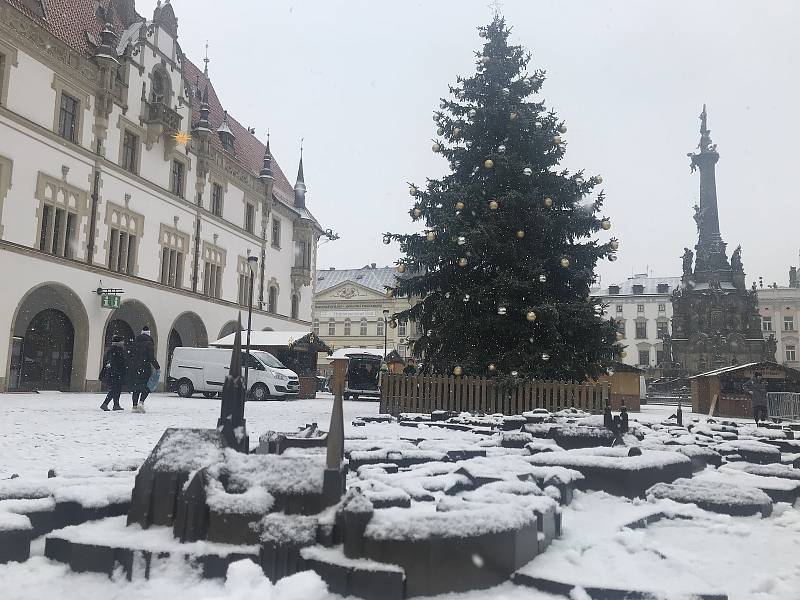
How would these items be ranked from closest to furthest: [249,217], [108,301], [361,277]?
[108,301], [249,217], [361,277]

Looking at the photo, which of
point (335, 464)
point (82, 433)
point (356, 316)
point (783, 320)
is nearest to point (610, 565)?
point (335, 464)

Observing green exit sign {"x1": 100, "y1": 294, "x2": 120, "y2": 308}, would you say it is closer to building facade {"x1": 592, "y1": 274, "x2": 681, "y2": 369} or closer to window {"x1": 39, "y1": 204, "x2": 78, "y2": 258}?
window {"x1": 39, "y1": 204, "x2": 78, "y2": 258}

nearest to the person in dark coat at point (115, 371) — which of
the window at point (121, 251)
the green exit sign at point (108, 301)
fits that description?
the green exit sign at point (108, 301)

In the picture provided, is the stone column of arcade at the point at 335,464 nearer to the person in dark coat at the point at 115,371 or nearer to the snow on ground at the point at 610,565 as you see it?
the snow on ground at the point at 610,565

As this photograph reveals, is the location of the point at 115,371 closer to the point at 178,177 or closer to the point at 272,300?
the point at 178,177

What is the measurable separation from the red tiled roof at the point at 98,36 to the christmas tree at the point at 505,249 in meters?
16.6

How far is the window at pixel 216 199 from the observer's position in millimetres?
35312

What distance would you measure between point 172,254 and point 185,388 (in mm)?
9023

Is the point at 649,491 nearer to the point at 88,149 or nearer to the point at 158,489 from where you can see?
the point at 158,489

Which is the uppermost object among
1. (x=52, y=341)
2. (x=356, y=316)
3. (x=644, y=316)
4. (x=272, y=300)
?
(x=644, y=316)

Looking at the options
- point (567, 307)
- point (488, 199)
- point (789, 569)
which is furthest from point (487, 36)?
point (789, 569)

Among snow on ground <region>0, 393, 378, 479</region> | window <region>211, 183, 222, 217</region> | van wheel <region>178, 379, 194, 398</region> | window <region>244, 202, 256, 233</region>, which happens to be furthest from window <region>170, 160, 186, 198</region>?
snow on ground <region>0, 393, 378, 479</region>

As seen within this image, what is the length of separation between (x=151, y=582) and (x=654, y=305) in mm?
85395

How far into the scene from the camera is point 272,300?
1677 inches
